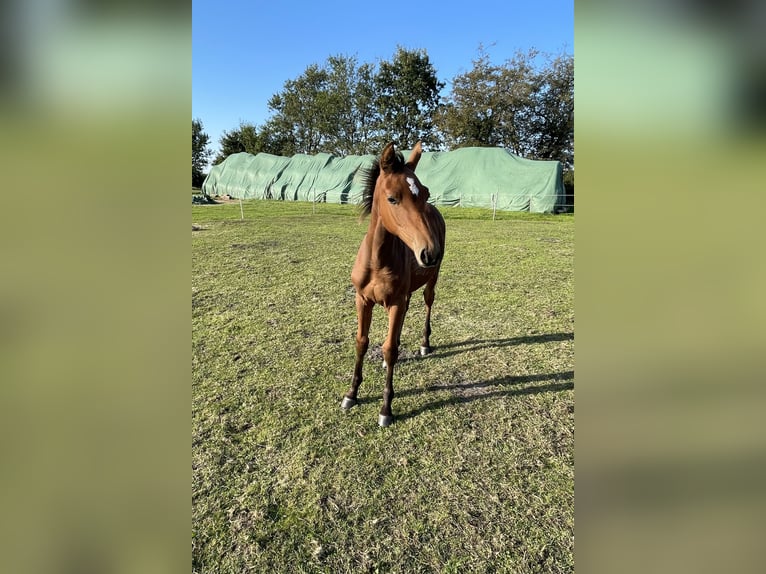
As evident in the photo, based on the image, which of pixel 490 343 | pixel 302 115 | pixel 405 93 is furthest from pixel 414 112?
pixel 490 343

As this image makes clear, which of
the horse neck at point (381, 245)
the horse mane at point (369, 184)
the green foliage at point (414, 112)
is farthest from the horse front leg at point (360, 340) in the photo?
the green foliage at point (414, 112)

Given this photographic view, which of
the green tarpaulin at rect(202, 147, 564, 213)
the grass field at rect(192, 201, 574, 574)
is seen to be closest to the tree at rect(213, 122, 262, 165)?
the green tarpaulin at rect(202, 147, 564, 213)

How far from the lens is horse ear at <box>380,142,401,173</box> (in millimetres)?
2318

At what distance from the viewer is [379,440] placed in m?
2.71

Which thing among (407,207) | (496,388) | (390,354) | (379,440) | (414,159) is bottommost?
(379,440)

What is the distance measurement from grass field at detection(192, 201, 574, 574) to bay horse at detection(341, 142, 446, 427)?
1.46 ft

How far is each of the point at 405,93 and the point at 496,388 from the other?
39.1m

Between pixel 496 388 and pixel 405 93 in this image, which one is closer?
pixel 496 388

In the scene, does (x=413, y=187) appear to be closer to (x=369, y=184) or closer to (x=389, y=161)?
(x=389, y=161)
